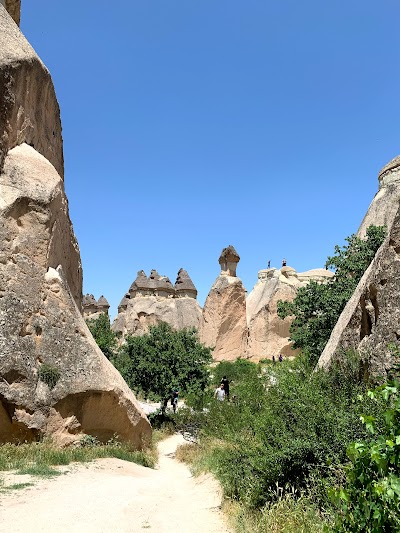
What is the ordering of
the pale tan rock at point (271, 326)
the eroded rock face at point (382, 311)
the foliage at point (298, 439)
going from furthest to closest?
the pale tan rock at point (271, 326), the eroded rock face at point (382, 311), the foliage at point (298, 439)

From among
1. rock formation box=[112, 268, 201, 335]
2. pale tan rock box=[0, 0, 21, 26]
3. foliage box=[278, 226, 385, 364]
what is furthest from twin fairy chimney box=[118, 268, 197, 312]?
pale tan rock box=[0, 0, 21, 26]

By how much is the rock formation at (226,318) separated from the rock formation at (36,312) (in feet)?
85.3

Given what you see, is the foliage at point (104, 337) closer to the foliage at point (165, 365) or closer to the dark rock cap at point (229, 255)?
the foliage at point (165, 365)

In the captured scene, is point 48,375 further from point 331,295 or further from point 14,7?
point 14,7

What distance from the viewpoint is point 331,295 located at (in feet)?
53.0

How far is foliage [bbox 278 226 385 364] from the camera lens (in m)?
15.9

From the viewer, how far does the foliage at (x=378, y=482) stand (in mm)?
2258

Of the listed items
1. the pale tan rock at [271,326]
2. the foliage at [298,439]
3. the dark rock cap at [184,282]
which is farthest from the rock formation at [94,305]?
the foliage at [298,439]

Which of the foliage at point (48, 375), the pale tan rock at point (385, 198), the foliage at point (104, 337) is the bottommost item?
the foliage at point (48, 375)

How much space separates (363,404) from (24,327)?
6.85m

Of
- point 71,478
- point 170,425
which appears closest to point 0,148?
point 71,478

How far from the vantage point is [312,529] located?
412cm

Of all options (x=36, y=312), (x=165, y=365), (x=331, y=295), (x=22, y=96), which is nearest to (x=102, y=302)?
(x=165, y=365)

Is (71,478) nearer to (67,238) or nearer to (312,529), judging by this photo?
(312,529)
